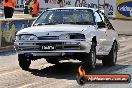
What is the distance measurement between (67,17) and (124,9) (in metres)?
18.9

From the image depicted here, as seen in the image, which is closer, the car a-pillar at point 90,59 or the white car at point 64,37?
the white car at point 64,37

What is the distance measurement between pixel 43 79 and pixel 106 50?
10.6 feet

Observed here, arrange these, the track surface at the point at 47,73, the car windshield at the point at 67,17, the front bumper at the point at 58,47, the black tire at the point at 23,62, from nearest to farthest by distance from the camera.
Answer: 1. the track surface at the point at 47,73
2. the front bumper at the point at 58,47
3. the black tire at the point at 23,62
4. the car windshield at the point at 67,17

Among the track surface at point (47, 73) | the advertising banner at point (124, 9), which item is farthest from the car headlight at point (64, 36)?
the advertising banner at point (124, 9)

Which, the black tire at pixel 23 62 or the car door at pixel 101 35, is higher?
the car door at pixel 101 35

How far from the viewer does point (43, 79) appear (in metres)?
11.0

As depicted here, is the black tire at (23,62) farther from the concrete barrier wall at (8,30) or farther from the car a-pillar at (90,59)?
the concrete barrier wall at (8,30)

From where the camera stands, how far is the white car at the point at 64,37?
1163cm

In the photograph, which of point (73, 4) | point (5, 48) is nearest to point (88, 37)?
point (5, 48)

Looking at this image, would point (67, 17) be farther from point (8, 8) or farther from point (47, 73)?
point (8, 8)

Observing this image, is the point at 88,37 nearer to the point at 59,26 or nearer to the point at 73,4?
the point at 59,26

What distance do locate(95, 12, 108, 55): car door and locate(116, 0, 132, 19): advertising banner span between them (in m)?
17.7

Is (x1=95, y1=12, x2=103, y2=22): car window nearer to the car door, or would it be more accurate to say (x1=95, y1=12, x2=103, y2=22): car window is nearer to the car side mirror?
the car door

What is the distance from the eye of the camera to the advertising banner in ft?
103
